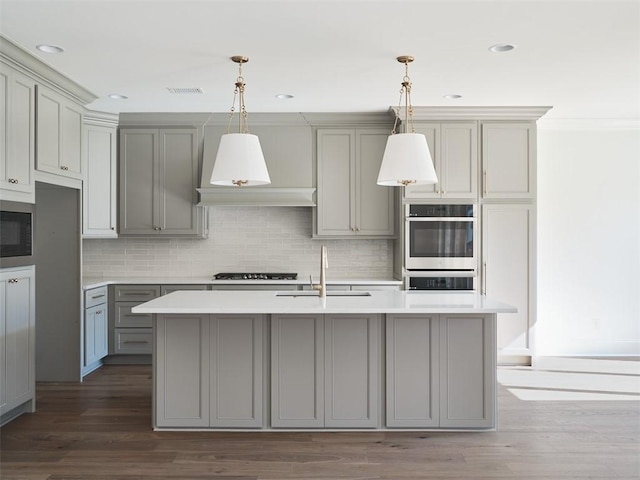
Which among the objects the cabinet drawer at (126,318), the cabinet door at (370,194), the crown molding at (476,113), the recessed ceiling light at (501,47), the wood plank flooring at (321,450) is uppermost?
the recessed ceiling light at (501,47)

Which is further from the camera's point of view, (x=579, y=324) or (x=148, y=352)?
(x=579, y=324)

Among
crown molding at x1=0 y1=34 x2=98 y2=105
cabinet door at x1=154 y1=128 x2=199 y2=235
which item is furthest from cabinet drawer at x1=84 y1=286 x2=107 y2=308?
crown molding at x1=0 y1=34 x2=98 y2=105

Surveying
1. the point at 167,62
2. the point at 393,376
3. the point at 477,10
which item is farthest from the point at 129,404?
the point at 477,10

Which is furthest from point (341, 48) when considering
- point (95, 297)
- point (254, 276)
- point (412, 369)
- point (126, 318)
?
point (126, 318)

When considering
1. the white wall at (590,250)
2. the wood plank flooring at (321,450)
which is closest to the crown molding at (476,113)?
the white wall at (590,250)

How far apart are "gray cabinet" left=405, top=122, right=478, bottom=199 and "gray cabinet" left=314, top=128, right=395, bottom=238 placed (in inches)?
16.8

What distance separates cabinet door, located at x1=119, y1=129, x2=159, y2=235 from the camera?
5836mm

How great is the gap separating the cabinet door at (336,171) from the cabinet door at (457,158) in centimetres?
93

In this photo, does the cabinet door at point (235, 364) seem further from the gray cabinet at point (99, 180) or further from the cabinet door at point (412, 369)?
the gray cabinet at point (99, 180)

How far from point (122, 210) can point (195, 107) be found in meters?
1.33

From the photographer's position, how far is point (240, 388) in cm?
369

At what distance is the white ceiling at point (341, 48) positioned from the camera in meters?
3.22

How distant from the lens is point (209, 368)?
3682mm

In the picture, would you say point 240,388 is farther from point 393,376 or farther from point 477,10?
point 477,10
